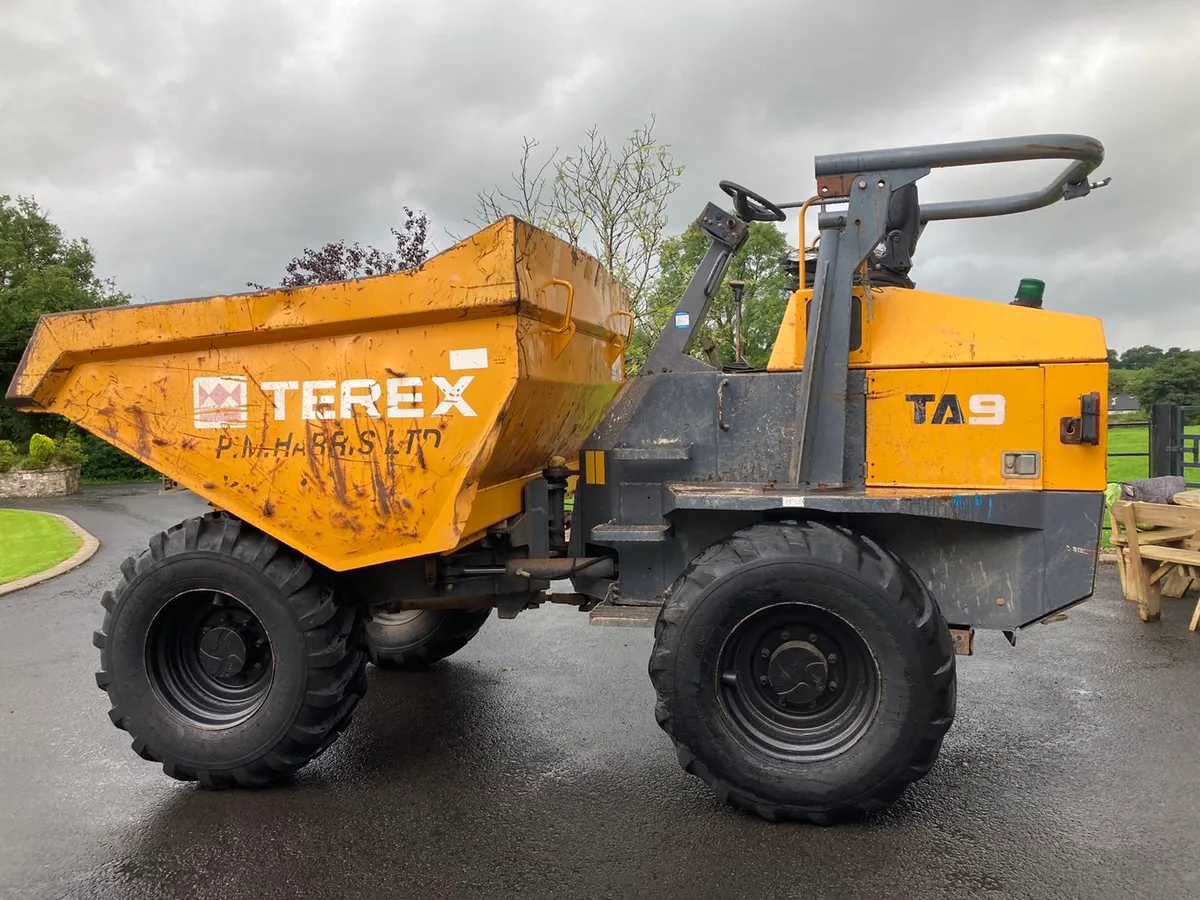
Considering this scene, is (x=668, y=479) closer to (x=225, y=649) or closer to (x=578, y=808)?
(x=578, y=808)

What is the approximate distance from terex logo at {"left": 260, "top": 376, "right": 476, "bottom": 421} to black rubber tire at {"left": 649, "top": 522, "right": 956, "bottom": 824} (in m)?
1.32

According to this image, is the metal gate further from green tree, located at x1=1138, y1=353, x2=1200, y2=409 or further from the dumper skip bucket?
green tree, located at x1=1138, y1=353, x2=1200, y2=409

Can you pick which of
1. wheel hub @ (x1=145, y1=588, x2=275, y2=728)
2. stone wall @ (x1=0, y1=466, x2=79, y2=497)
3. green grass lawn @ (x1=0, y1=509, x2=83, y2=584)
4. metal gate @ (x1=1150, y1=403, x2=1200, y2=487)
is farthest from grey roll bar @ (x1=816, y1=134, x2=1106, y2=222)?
stone wall @ (x1=0, y1=466, x2=79, y2=497)

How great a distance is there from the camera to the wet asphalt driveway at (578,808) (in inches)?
123

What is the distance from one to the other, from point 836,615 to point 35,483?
75.7ft

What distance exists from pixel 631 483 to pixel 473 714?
1823mm

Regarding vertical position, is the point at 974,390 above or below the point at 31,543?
above

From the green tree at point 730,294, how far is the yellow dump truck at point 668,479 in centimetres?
107

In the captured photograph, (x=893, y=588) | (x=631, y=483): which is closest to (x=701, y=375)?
(x=631, y=483)

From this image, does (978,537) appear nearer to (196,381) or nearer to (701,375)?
(701,375)

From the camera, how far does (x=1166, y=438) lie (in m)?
8.31

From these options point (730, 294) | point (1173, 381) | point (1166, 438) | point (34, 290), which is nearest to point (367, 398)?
point (1166, 438)

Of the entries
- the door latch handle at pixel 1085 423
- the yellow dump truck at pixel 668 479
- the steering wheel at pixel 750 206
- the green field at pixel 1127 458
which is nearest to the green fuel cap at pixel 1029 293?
the yellow dump truck at pixel 668 479

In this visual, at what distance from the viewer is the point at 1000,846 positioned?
10.8 feet
